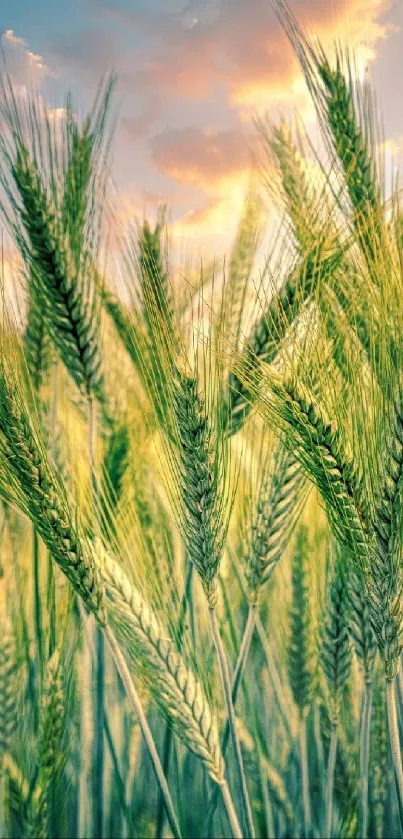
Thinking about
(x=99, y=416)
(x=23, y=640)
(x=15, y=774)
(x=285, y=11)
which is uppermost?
(x=285, y=11)

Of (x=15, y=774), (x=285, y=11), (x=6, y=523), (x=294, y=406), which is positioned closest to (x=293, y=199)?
(x=285, y=11)

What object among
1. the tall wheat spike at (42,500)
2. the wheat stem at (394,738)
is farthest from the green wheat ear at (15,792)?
the wheat stem at (394,738)

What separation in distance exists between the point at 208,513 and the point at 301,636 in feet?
1.58

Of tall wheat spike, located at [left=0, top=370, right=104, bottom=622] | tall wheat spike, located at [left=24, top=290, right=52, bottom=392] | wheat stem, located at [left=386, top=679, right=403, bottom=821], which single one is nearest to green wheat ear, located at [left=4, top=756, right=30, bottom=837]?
tall wheat spike, located at [left=0, top=370, right=104, bottom=622]

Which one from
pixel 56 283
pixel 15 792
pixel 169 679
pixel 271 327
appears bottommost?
pixel 15 792

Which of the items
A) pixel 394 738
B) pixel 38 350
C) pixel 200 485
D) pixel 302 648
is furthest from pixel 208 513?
pixel 38 350

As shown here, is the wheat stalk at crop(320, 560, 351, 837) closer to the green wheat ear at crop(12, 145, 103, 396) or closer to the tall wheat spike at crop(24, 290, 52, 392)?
the green wheat ear at crop(12, 145, 103, 396)

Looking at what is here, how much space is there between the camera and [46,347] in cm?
146

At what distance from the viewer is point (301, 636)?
123 centimetres

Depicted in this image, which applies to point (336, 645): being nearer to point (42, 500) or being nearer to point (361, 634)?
point (361, 634)

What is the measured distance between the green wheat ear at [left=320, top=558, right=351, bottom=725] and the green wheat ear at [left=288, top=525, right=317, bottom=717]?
13 cm

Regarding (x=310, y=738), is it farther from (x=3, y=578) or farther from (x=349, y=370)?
(x=349, y=370)

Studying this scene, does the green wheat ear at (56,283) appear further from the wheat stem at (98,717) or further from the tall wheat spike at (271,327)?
the tall wheat spike at (271,327)

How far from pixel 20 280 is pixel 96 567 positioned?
564 mm
